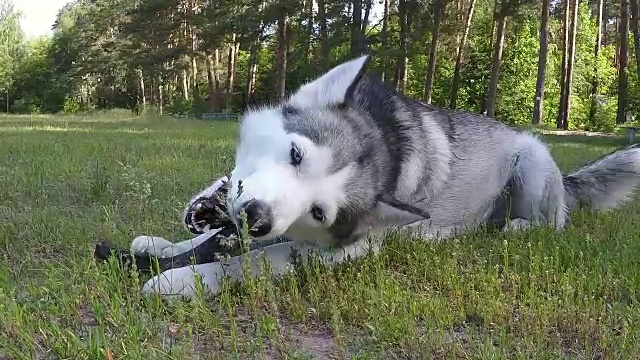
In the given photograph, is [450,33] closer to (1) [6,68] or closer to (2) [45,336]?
(2) [45,336]

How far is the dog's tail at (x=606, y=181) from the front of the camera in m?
4.84

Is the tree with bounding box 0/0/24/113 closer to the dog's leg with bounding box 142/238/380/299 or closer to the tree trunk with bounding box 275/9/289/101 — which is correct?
the tree trunk with bounding box 275/9/289/101

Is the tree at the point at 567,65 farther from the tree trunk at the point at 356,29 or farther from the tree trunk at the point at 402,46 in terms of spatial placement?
the tree trunk at the point at 356,29

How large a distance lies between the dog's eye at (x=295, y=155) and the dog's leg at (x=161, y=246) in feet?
2.31

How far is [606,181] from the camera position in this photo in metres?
4.88

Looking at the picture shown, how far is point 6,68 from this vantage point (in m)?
57.0

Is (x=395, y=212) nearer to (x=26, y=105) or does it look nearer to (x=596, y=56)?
(x=596, y=56)

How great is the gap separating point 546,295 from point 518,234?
1.26 m

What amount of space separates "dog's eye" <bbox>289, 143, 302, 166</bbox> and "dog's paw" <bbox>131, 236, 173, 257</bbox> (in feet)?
3.11

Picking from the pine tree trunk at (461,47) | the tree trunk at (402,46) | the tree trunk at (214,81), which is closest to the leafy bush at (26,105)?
the tree trunk at (214,81)

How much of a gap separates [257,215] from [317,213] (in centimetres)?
43

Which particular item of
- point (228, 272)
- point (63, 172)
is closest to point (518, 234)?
point (228, 272)

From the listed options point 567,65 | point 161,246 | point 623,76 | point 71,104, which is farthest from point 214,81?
point 161,246

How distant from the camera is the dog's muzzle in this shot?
238cm
